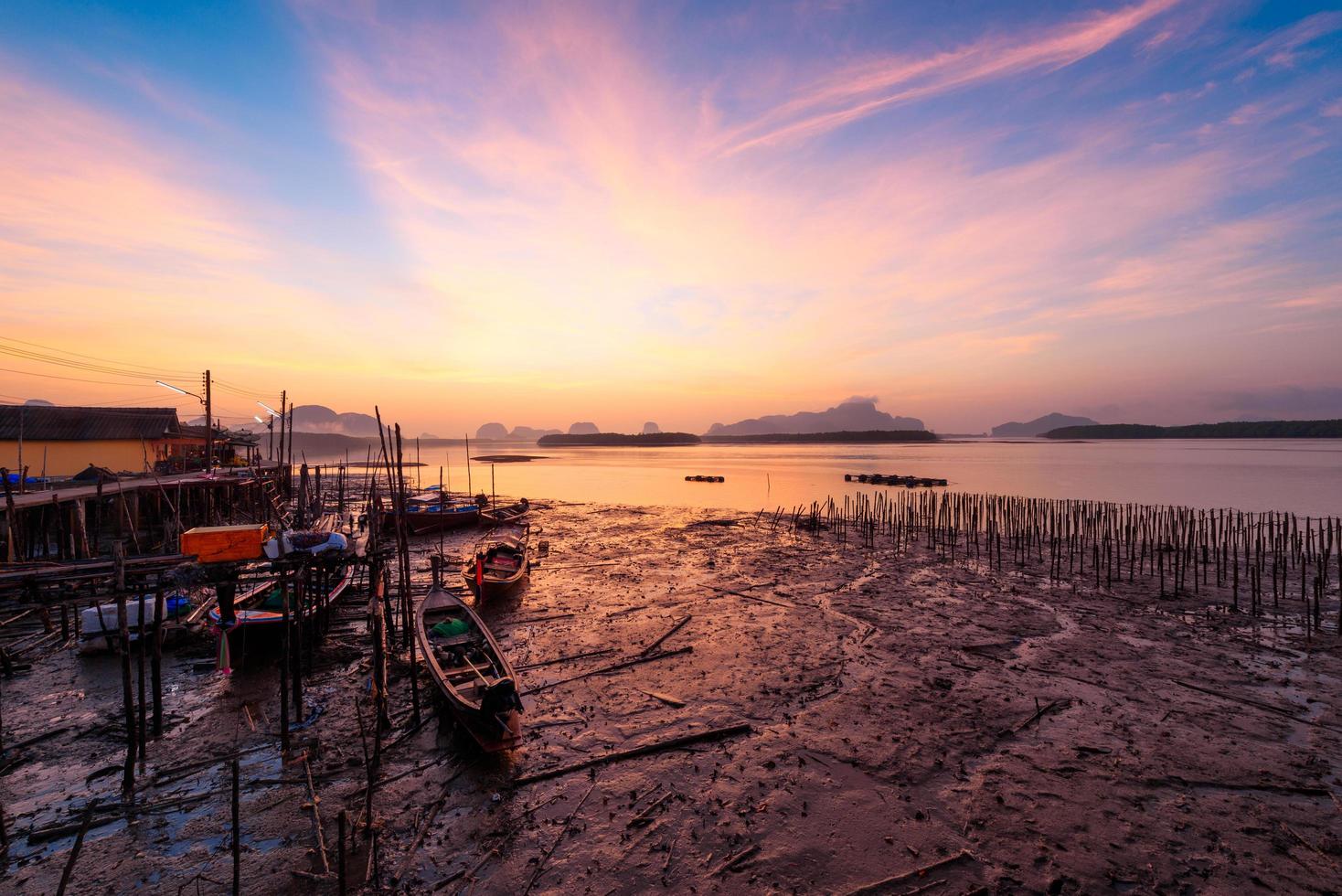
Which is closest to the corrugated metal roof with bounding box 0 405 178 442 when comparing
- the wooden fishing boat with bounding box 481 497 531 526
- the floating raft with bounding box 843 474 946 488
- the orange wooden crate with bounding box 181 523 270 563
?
the wooden fishing boat with bounding box 481 497 531 526

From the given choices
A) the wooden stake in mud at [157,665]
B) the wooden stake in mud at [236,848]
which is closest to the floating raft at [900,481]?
the wooden stake in mud at [157,665]

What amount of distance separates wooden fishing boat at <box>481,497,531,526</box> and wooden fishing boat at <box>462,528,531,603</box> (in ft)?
39.8

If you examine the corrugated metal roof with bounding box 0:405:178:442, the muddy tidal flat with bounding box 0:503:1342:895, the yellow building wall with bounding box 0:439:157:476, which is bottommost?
the muddy tidal flat with bounding box 0:503:1342:895

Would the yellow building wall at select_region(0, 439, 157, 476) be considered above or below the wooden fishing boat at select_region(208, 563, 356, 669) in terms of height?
above

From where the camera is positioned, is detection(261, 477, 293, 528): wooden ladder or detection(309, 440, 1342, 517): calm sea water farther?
detection(309, 440, 1342, 517): calm sea water

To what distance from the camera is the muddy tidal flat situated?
7059 mm

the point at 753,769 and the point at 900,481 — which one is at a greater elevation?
the point at 900,481

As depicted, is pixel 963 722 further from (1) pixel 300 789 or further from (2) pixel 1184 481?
(2) pixel 1184 481

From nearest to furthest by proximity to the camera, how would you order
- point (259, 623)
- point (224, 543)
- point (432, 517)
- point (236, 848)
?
point (236, 848) < point (224, 543) < point (259, 623) < point (432, 517)

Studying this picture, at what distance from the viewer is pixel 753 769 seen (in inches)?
359

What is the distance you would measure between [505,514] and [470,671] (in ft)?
93.4

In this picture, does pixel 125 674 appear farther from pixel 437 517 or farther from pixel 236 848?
pixel 437 517

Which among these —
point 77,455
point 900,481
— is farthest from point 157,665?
point 900,481

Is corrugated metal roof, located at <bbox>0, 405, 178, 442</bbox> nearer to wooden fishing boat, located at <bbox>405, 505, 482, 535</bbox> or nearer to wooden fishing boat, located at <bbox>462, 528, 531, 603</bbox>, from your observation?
wooden fishing boat, located at <bbox>405, 505, 482, 535</bbox>
